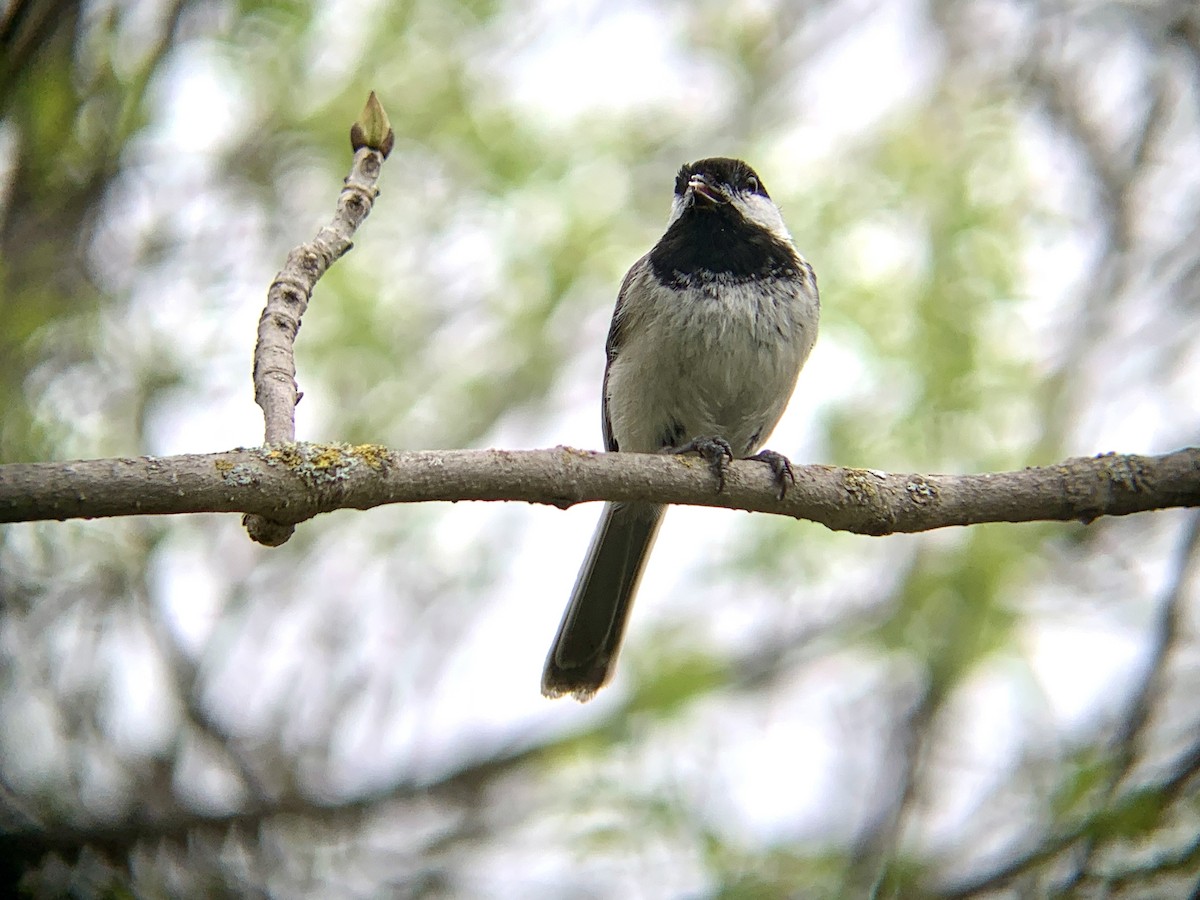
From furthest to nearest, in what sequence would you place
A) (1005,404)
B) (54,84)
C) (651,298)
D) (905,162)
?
1. (905,162)
2. (1005,404)
3. (651,298)
4. (54,84)

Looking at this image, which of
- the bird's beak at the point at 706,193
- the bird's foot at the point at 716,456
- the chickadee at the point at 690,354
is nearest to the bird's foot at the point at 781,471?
the bird's foot at the point at 716,456

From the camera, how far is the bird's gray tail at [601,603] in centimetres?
442

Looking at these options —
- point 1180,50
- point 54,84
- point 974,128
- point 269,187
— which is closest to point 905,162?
point 974,128

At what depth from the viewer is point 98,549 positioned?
444cm

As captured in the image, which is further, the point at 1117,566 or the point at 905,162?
the point at 905,162

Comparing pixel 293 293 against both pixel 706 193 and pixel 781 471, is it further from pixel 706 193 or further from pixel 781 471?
pixel 706 193

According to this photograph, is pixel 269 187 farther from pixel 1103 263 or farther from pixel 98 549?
pixel 1103 263

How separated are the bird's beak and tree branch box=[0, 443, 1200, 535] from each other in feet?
5.14

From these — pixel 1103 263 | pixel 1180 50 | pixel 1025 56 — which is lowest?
pixel 1103 263

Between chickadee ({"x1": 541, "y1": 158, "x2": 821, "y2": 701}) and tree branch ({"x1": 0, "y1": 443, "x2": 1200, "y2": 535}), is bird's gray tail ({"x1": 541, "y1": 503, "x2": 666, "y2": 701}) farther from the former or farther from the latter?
tree branch ({"x1": 0, "y1": 443, "x2": 1200, "y2": 535})

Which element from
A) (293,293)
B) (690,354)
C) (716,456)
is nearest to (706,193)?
(690,354)

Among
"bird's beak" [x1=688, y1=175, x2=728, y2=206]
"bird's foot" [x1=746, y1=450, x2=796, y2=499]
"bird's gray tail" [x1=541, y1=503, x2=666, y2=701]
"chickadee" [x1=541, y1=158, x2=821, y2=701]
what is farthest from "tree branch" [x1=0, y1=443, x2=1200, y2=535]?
"bird's beak" [x1=688, y1=175, x2=728, y2=206]

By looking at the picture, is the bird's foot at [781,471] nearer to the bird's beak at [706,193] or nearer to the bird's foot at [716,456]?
the bird's foot at [716,456]

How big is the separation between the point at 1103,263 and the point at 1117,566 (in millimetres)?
1574
